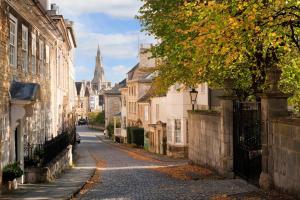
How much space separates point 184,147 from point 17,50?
23690mm

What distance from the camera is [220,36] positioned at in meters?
11.0

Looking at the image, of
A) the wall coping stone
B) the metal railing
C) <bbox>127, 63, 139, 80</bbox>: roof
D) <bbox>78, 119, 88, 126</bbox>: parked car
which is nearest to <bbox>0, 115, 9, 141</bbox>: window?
the metal railing

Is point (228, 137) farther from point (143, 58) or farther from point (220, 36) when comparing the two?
point (143, 58)

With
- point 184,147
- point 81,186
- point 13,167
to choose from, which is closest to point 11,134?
point 13,167

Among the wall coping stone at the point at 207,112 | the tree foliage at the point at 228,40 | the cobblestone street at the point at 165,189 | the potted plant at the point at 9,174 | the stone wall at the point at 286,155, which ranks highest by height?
the tree foliage at the point at 228,40

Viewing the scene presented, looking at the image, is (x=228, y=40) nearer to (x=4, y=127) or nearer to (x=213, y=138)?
(x=4, y=127)

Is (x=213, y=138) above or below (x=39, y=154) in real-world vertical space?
above

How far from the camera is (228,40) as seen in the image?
11.3 m

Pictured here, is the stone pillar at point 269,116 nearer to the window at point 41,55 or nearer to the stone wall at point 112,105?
the window at point 41,55

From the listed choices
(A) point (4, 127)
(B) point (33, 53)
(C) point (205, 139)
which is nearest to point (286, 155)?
(A) point (4, 127)

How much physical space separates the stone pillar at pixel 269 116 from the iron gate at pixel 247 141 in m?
1.75

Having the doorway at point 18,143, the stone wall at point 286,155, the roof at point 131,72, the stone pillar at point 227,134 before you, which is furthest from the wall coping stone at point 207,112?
the roof at point 131,72

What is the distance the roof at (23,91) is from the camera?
1678 cm

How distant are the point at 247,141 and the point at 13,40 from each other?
30.0 feet
